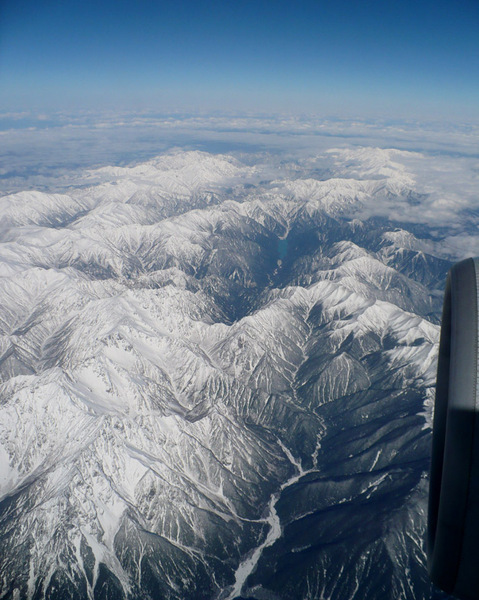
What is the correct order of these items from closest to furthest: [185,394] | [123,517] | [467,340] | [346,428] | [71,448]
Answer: [467,340] → [123,517] → [71,448] → [346,428] → [185,394]

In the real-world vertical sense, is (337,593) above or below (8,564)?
below

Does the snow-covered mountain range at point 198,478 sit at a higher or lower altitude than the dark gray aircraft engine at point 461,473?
lower

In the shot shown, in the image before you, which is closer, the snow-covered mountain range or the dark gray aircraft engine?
the dark gray aircraft engine

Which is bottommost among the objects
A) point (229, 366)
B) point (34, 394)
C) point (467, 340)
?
point (229, 366)

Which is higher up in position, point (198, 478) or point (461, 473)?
point (461, 473)

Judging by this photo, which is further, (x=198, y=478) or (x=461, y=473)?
(x=198, y=478)

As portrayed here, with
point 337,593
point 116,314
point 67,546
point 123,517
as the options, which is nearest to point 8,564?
point 67,546

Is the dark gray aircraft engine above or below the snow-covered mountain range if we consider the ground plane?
above

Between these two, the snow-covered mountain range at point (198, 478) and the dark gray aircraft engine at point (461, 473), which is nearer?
the dark gray aircraft engine at point (461, 473)

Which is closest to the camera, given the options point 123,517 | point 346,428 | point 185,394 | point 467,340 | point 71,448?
point 467,340

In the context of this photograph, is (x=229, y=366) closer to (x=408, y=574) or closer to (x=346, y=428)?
(x=346, y=428)

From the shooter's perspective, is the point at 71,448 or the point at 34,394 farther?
the point at 34,394
